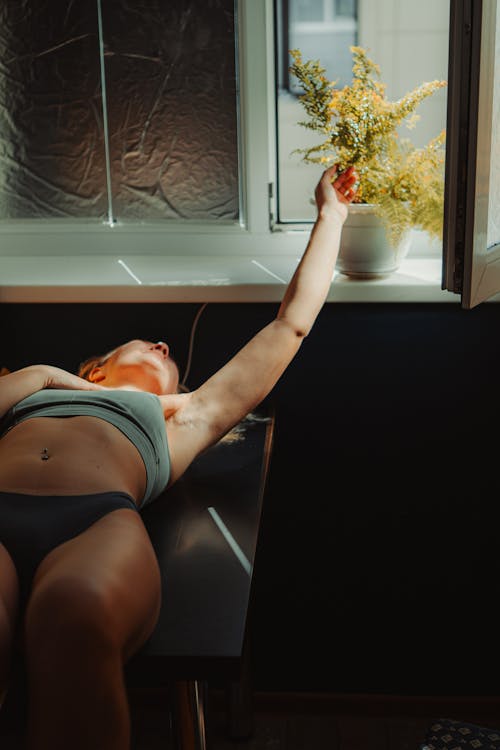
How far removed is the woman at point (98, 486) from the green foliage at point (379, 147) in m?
0.08

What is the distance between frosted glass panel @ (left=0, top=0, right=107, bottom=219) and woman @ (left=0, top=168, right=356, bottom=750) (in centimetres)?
57

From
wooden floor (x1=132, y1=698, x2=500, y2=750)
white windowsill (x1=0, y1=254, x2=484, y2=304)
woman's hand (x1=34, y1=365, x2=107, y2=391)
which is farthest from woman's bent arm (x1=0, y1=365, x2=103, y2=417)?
wooden floor (x1=132, y1=698, x2=500, y2=750)

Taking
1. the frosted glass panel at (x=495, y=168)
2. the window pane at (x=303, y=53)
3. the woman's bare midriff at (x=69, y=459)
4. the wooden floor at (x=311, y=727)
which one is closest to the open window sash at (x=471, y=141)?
the frosted glass panel at (x=495, y=168)

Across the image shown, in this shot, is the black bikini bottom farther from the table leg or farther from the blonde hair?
the blonde hair

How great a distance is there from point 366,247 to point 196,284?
399 mm

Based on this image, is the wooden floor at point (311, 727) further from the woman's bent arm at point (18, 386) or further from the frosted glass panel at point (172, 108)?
the frosted glass panel at point (172, 108)

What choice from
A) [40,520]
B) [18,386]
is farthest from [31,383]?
[40,520]

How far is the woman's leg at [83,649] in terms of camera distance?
3.34 feet

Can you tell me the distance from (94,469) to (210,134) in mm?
1060

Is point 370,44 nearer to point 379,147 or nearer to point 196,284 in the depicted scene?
point 379,147

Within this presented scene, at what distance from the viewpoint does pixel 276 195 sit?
85.4 inches

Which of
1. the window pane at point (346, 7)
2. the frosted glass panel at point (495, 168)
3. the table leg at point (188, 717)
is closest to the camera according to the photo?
the table leg at point (188, 717)

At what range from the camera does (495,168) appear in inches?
58.9

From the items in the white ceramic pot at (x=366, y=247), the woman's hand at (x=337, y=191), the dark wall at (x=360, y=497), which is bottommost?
the dark wall at (x=360, y=497)
